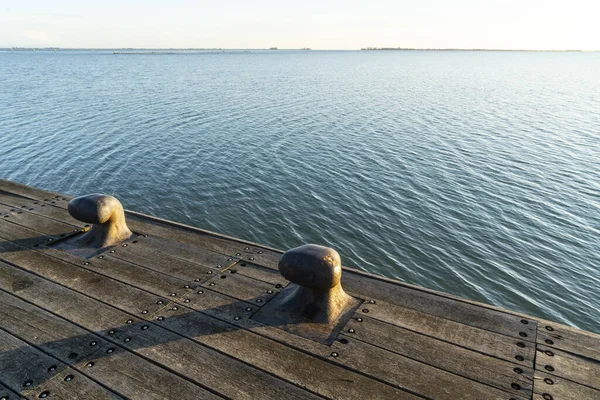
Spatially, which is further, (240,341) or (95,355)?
(240,341)

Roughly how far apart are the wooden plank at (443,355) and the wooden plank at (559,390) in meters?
0.11

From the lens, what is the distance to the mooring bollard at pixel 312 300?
5688 mm

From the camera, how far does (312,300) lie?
6.05 meters

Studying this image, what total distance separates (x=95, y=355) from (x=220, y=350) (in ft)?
5.72

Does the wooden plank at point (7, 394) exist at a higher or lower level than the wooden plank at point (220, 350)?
higher

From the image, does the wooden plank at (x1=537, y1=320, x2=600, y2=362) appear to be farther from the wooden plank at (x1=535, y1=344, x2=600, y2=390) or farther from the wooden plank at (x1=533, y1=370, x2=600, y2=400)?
the wooden plank at (x1=533, y1=370, x2=600, y2=400)

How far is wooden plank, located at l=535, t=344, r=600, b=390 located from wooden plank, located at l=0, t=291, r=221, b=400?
448 cm

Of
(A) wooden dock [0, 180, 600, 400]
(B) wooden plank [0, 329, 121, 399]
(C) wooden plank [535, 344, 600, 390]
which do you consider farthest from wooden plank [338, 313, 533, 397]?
(B) wooden plank [0, 329, 121, 399]

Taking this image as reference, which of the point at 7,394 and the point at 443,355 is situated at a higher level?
the point at 7,394

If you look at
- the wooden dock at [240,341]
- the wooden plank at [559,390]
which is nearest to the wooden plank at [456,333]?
the wooden dock at [240,341]

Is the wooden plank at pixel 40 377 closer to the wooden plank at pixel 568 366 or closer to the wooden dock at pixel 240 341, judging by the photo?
the wooden dock at pixel 240 341

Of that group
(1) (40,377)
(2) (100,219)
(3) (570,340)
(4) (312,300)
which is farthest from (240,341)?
(3) (570,340)

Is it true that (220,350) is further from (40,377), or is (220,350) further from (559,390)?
(559,390)

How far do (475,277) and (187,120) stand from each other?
29622 millimetres
